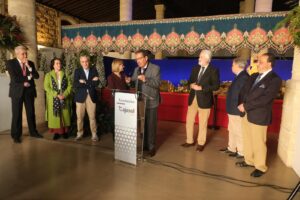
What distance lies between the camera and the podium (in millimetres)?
3252

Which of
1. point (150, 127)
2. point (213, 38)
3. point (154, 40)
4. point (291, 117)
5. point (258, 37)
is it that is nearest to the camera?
point (291, 117)

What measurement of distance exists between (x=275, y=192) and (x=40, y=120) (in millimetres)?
5221

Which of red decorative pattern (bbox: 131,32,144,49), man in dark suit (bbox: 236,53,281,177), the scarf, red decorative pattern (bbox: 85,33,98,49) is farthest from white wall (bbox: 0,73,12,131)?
man in dark suit (bbox: 236,53,281,177)

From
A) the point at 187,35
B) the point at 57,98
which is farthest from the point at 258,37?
the point at 57,98

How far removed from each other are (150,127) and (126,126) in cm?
57

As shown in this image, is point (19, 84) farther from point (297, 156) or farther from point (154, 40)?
point (297, 156)

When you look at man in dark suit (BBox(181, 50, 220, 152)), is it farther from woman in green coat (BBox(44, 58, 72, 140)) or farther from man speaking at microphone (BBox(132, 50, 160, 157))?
woman in green coat (BBox(44, 58, 72, 140))

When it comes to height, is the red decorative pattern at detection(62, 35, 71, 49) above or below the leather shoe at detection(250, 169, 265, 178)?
above

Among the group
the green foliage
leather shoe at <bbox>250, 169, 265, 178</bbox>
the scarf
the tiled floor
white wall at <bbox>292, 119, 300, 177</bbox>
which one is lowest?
the tiled floor

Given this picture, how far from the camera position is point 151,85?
11.8 feet

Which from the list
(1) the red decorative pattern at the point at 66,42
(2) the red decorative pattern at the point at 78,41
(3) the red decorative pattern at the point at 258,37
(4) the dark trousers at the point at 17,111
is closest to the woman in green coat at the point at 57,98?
(4) the dark trousers at the point at 17,111

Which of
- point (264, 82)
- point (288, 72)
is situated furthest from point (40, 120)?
point (288, 72)

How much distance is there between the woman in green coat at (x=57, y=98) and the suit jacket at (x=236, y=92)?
2.96m

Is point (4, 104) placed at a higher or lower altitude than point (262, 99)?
lower
